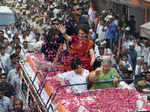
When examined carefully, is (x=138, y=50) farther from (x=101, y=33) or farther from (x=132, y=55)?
(x=101, y=33)

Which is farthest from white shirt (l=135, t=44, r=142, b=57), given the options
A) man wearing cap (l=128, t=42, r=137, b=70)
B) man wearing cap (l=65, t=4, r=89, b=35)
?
man wearing cap (l=65, t=4, r=89, b=35)

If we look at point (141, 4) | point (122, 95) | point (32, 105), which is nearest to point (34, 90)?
point (32, 105)

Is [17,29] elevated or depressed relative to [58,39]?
depressed

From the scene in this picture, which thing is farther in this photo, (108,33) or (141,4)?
(108,33)

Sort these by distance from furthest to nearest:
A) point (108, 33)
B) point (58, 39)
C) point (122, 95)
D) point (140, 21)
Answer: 1. point (140, 21)
2. point (108, 33)
3. point (58, 39)
4. point (122, 95)

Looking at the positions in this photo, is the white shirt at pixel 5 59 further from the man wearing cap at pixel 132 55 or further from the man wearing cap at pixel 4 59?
the man wearing cap at pixel 132 55

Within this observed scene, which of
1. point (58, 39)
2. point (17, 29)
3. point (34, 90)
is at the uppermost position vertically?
point (58, 39)

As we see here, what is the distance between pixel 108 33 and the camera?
564 inches

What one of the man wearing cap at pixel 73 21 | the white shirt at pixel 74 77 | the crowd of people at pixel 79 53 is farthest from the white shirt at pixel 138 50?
the white shirt at pixel 74 77

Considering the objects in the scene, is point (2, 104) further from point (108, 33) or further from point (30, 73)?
point (108, 33)

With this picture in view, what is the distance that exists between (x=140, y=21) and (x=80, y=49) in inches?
367

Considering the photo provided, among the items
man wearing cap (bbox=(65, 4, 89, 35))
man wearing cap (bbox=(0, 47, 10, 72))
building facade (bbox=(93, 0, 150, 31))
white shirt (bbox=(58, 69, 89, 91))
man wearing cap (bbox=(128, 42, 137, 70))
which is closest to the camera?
white shirt (bbox=(58, 69, 89, 91))

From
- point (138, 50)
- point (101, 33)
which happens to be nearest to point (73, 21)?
point (138, 50)

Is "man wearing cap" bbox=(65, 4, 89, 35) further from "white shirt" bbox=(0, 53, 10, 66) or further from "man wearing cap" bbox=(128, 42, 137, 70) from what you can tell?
"man wearing cap" bbox=(128, 42, 137, 70)
